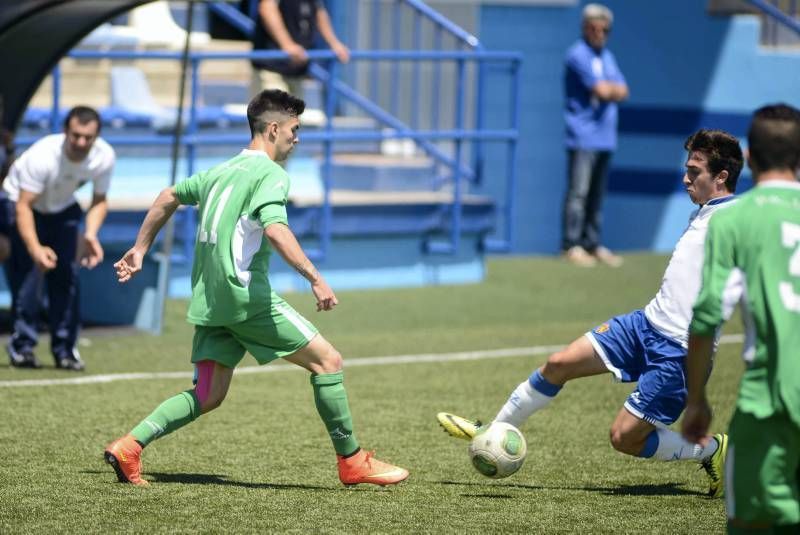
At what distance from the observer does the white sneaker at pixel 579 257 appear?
1332 cm

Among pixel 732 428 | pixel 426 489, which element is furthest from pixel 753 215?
pixel 426 489

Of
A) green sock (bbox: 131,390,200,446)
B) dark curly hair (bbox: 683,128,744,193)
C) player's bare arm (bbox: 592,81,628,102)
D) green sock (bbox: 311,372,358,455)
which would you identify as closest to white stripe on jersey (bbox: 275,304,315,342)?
green sock (bbox: 311,372,358,455)

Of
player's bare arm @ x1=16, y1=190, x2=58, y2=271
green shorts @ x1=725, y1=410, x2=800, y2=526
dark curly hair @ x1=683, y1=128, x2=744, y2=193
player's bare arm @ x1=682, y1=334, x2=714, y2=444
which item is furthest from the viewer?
player's bare arm @ x1=16, y1=190, x2=58, y2=271

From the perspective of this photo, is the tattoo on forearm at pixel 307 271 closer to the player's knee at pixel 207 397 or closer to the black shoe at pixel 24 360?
the player's knee at pixel 207 397

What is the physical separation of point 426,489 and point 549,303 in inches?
228

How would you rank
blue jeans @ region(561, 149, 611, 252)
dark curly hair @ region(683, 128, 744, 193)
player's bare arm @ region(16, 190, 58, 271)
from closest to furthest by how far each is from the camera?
dark curly hair @ region(683, 128, 744, 193), player's bare arm @ region(16, 190, 58, 271), blue jeans @ region(561, 149, 611, 252)

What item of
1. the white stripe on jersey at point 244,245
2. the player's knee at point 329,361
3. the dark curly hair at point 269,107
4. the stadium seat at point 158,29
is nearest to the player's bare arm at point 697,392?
the player's knee at point 329,361

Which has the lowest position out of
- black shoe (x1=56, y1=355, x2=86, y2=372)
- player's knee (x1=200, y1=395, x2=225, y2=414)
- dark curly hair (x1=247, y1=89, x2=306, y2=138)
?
black shoe (x1=56, y1=355, x2=86, y2=372)

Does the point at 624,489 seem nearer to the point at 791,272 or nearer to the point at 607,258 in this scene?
the point at 791,272

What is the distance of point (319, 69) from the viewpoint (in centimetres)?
1295

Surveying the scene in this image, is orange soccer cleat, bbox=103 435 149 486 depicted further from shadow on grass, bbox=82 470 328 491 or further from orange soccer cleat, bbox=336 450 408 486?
orange soccer cleat, bbox=336 450 408 486

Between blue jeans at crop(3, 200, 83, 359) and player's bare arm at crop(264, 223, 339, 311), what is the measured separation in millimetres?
3320

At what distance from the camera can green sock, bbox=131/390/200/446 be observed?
5.91 metres

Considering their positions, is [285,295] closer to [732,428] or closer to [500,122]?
[500,122]
